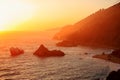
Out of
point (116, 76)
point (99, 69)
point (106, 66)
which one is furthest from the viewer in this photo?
point (106, 66)

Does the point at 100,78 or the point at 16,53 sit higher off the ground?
the point at 16,53

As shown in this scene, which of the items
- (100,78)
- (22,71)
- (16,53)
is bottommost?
(100,78)

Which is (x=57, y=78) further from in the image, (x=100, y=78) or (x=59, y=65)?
(x=59, y=65)

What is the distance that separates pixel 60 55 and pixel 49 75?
54857 mm

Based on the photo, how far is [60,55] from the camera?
14150 centimetres

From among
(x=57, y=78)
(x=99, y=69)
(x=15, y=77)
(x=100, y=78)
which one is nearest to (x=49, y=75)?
(x=57, y=78)

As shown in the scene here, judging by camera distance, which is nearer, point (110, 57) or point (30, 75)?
point (30, 75)

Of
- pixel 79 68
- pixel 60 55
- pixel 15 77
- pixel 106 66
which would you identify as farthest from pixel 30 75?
pixel 60 55

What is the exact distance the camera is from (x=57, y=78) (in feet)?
271

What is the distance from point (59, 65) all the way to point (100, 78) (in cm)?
2910

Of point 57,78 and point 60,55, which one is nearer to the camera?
point 57,78

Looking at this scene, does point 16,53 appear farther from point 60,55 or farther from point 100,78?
point 100,78

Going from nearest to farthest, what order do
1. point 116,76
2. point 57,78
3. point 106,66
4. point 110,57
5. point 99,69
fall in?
point 116,76, point 57,78, point 99,69, point 106,66, point 110,57

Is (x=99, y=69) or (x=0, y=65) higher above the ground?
(x=0, y=65)
